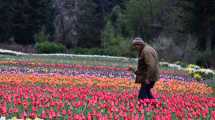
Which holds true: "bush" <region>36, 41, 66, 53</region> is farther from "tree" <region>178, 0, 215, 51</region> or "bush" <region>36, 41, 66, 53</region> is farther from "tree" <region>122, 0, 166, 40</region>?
"tree" <region>178, 0, 215, 51</region>

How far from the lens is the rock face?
59594 millimetres

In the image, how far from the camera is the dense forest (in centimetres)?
4128

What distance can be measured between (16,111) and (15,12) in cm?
5552

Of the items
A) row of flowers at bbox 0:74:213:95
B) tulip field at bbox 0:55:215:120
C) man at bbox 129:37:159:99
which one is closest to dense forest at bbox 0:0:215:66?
row of flowers at bbox 0:74:213:95

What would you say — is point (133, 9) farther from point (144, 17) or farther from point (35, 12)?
point (35, 12)

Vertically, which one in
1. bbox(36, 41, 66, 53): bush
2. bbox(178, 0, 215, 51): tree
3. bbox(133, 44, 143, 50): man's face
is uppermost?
bbox(178, 0, 215, 51): tree

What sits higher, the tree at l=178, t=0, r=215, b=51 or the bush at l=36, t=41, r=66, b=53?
the tree at l=178, t=0, r=215, b=51

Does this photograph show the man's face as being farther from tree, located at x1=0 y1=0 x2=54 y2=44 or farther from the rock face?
tree, located at x1=0 y1=0 x2=54 y2=44

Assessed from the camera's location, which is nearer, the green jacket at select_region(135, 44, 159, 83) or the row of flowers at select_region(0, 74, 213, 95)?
the green jacket at select_region(135, 44, 159, 83)

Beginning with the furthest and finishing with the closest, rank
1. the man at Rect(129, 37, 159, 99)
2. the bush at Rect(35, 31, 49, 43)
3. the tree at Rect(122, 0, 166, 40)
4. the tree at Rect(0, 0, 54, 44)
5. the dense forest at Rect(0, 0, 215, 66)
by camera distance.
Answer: the tree at Rect(0, 0, 54, 44)
the bush at Rect(35, 31, 49, 43)
the tree at Rect(122, 0, 166, 40)
the dense forest at Rect(0, 0, 215, 66)
the man at Rect(129, 37, 159, 99)

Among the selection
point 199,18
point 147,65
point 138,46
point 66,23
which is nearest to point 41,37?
point 66,23

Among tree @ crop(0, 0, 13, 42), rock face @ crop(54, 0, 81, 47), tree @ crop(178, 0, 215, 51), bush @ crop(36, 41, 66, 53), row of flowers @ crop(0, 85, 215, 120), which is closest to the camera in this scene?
row of flowers @ crop(0, 85, 215, 120)

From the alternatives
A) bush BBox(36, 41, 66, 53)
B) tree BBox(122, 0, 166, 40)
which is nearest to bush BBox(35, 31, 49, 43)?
bush BBox(36, 41, 66, 53)

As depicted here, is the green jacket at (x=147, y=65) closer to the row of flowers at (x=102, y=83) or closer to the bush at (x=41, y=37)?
the row of flowers at (x=102, y=83)
